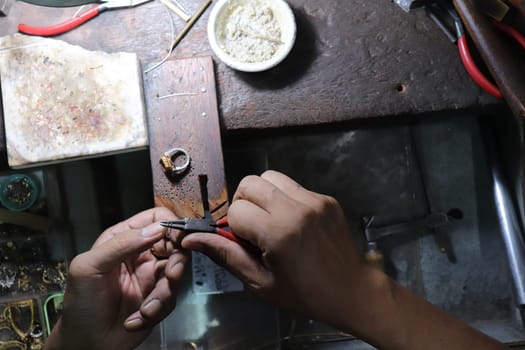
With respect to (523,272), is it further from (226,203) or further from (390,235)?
(226,203)

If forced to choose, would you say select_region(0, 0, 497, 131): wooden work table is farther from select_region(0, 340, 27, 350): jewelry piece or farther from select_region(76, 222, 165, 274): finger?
select_region(0, 340, 27, 350): jewelry piece

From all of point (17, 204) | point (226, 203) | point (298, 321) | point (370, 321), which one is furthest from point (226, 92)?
point (298, 321)

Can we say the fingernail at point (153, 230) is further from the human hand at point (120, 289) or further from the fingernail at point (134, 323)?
the fingernail at point (134, 323)

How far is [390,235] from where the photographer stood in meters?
1.71

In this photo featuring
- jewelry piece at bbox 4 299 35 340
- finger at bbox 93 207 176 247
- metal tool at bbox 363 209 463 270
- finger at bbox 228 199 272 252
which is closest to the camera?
finger at bbox 228 199 272 252

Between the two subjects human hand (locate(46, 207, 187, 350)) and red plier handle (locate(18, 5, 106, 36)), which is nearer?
human hand (locate(46, 207, 187, 350))

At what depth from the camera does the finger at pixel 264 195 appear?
3.21 ft

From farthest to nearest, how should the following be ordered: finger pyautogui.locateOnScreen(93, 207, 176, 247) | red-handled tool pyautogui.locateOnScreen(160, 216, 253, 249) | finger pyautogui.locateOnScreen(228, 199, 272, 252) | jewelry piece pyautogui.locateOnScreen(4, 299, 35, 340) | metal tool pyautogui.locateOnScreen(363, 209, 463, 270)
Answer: metal tool pyautogui.locateOnScreen(363, 209, 463, 270), jewelry piece pyautogui.locateOnScreen(4, 299, 35, 340), finger pyautogui.locateOnScreen(93, 207, 176, 247), red-handled tool pyautogui.locateOnScreen(160, 216, 253, 249), finger pyautogui.locateOnScreen(228, 199, 272, 252)

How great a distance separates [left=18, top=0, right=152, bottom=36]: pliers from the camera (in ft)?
4.13

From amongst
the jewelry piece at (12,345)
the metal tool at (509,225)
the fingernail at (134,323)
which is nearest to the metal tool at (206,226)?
the fingernail at (134,323)

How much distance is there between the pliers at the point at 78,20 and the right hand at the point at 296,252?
65 cm

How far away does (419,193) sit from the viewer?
5.60 ft

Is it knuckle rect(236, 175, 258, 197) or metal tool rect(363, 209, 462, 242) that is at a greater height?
knuckle rect(236, 175, 258, 197)

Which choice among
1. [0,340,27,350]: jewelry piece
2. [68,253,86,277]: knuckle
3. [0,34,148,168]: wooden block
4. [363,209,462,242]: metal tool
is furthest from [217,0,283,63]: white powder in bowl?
[0,340,27,350]: jewelry piece
